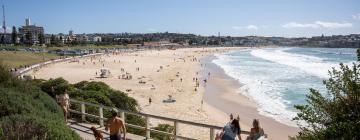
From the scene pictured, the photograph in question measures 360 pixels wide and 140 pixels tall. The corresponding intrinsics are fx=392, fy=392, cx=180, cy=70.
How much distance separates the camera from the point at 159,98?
27969 mm

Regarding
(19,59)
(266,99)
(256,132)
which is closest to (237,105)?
(266,99)


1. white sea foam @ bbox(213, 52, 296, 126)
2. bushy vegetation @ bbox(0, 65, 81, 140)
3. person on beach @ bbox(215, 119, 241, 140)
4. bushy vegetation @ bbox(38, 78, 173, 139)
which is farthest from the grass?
person on beach @ bbox(215, 119, 241, 140)

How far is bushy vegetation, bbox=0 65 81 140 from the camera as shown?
468 centimetres

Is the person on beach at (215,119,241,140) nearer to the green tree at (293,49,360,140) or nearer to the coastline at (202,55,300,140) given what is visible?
the green tree at (293,49,360,140)

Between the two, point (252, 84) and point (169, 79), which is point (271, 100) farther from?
point (169, 79)

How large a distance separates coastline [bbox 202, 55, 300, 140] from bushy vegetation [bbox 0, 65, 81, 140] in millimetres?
13406

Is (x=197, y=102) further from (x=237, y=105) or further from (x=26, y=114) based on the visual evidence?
(x=26, y=114)

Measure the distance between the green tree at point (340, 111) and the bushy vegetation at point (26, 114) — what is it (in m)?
2.99

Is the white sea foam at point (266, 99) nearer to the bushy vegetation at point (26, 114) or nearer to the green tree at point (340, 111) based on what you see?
the bushy vegetation at point (26, 114)

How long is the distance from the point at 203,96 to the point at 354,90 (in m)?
26.3

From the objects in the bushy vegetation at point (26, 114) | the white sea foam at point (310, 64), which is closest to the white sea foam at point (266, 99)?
the white sea foam at point (310, 64)

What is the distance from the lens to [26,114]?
5.82 m

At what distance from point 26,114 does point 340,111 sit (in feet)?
14.2

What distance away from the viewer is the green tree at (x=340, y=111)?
382 centimetres
